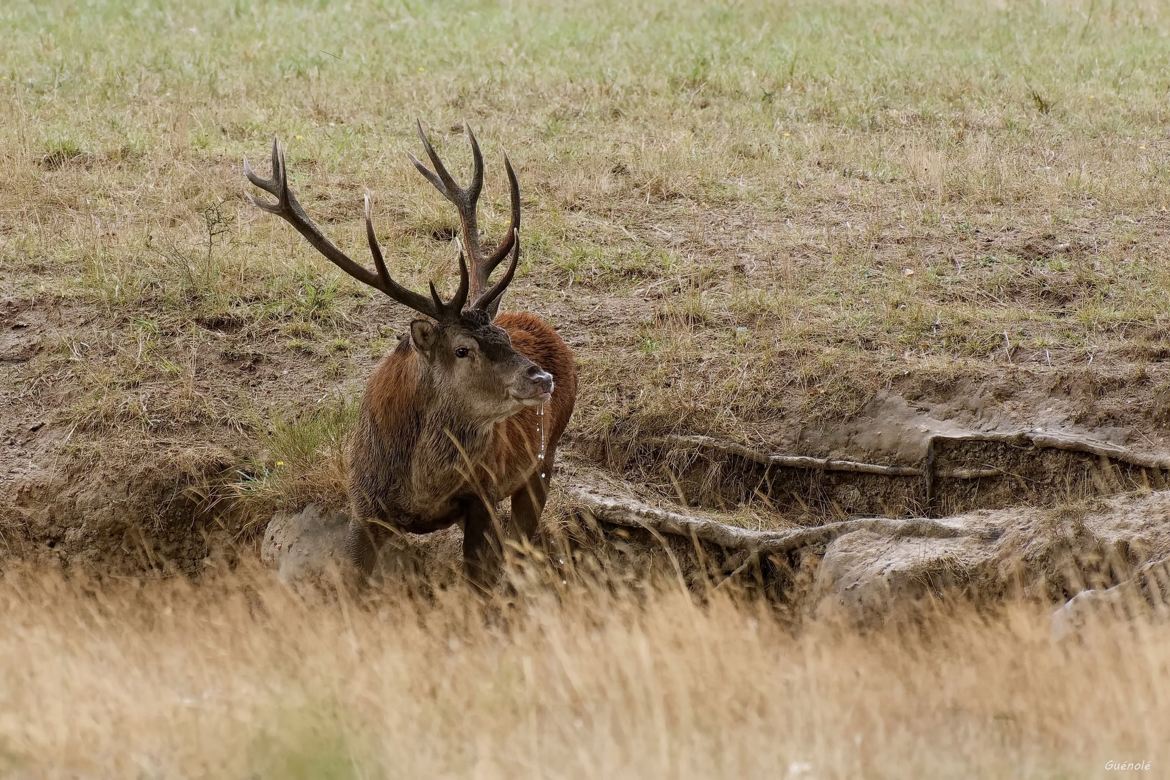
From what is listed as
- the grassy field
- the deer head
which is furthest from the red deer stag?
the grassy field

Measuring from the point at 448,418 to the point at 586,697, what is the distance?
2.20 meters

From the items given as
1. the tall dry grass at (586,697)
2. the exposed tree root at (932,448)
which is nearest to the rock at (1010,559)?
the tall dry grass at (586,697)

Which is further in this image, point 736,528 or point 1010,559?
point 736,528

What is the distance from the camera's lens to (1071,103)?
13.2m

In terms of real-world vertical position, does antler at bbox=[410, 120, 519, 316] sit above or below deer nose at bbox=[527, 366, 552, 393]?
above

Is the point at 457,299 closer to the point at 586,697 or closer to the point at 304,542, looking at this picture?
the point at 304,542

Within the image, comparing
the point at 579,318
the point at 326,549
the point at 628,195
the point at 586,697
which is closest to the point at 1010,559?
the point at 586,697

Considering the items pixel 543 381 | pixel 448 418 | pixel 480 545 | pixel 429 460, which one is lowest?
pixel 480 545

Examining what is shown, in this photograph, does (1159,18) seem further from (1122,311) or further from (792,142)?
(1122,311)

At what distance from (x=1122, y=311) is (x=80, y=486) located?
5985 millimetres

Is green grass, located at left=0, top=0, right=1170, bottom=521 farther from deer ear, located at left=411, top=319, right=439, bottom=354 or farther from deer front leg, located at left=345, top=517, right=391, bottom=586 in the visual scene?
deer ear, located at left=411, top=319, right=439, bottom=354

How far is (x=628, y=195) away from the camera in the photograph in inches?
454

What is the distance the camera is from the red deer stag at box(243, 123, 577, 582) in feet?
22.5

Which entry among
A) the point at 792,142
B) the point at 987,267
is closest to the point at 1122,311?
the point at 987,267
